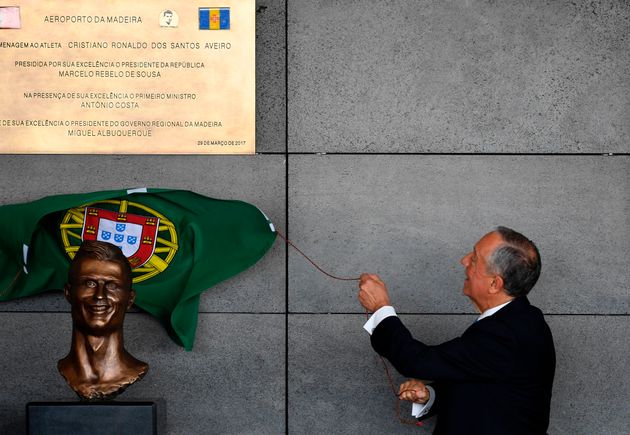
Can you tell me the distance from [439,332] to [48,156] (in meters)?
1.90

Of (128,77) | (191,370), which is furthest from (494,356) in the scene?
(128,77)

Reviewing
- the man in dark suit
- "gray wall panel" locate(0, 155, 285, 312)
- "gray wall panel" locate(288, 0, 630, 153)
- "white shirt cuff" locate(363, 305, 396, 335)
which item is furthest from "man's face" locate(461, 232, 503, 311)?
"gray wall panel" locate(0, 155, 285, 312)

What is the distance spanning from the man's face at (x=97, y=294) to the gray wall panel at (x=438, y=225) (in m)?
0.93

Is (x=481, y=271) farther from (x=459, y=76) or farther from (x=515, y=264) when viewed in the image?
(x=459, y=76)

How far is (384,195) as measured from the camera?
344 cm

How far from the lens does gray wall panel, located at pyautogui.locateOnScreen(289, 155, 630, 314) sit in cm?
343

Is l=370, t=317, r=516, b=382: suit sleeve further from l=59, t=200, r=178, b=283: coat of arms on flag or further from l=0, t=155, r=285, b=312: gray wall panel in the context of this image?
l=59, t=200, r=178, b=283: coat of arms on flag

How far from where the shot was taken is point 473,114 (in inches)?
136

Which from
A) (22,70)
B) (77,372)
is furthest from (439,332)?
(22,70)

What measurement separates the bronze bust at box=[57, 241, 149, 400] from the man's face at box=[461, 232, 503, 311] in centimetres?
121

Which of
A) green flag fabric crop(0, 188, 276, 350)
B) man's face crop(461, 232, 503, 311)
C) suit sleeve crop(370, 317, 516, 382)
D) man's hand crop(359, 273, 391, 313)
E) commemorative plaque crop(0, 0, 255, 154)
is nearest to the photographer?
suit sleeve crop(370, 317, 516, 382)

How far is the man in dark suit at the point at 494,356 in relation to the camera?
2.52 meters

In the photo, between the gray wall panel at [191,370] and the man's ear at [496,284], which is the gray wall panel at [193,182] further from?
the man's ear at [496,284]

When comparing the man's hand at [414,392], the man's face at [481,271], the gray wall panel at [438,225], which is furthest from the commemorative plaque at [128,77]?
the man's hand at [414,392]
